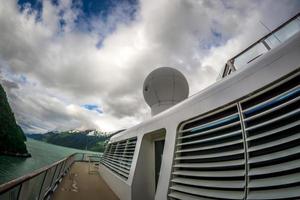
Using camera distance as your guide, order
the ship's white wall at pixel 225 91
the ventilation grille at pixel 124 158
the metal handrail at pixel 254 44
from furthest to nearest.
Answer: the ventilation grille at pixel 124 158, the metal handrail at pixel 254 44, the ship's white wall at pixel 225 91

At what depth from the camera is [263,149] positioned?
1.92 m

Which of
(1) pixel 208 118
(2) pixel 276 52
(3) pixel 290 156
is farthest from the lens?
(1) pixel 208 118

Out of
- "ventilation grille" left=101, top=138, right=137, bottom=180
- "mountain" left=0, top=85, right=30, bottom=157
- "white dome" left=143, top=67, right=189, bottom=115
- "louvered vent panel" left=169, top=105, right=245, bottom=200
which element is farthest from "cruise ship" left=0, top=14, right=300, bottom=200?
"mountain" left=0, top=85, right=30, bottom=157

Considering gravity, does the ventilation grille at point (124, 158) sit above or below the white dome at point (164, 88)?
below

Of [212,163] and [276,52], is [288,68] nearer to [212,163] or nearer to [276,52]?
[276,52]

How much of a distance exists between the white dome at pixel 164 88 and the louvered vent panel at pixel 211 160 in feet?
19.9

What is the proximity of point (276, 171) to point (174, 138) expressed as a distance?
1.91 metres

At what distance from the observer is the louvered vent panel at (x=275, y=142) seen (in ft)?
5.40

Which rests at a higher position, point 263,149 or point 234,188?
point 263,149

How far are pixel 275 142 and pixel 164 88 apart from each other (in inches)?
306

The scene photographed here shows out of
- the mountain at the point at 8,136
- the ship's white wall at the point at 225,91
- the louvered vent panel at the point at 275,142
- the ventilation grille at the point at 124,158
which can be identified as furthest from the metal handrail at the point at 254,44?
the mountain at the point at 8,136

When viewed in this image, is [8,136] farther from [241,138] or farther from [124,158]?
[241,138]

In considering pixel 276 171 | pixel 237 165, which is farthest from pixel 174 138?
pixel 276 171

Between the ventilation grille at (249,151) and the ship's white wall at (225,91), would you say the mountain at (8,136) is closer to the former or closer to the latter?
the ship's white wall at (225,91)
